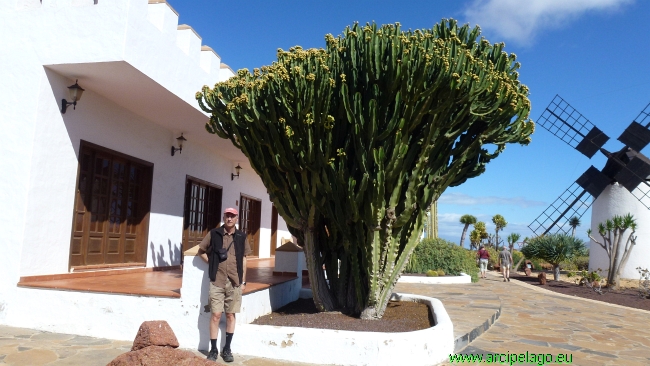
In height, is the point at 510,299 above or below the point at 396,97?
below

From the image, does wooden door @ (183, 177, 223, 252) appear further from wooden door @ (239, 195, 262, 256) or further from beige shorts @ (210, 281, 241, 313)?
beige shorts @ (210, 281, 241, 313)

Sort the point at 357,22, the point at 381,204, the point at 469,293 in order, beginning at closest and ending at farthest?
the point at 381,204 → the point at 357,22 → the point at 469,293

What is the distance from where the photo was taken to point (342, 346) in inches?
198

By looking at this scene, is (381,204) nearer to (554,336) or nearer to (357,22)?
(357,22)

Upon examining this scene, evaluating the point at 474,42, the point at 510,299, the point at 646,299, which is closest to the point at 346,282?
the point at 474,42

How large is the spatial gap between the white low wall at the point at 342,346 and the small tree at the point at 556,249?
1638 centimetres

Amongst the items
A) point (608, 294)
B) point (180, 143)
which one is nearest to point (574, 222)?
point (608, 294)

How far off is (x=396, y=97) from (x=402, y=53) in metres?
0.48

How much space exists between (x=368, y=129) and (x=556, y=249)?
1724 cm

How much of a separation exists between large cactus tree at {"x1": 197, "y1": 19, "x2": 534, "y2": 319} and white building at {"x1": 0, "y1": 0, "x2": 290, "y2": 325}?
5.41ft

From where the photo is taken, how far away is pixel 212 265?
5.14 meters

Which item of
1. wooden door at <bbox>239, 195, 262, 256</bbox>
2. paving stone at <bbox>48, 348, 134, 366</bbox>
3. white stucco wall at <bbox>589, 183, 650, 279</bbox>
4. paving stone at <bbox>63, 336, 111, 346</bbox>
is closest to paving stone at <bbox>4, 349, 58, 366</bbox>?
paving stone at <bbox>48, 348, 134, 366</bbox>

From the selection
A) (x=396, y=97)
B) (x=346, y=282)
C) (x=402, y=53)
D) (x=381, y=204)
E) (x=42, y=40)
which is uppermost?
(x=42, y=40)

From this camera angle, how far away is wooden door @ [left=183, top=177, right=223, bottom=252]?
11.0 m
